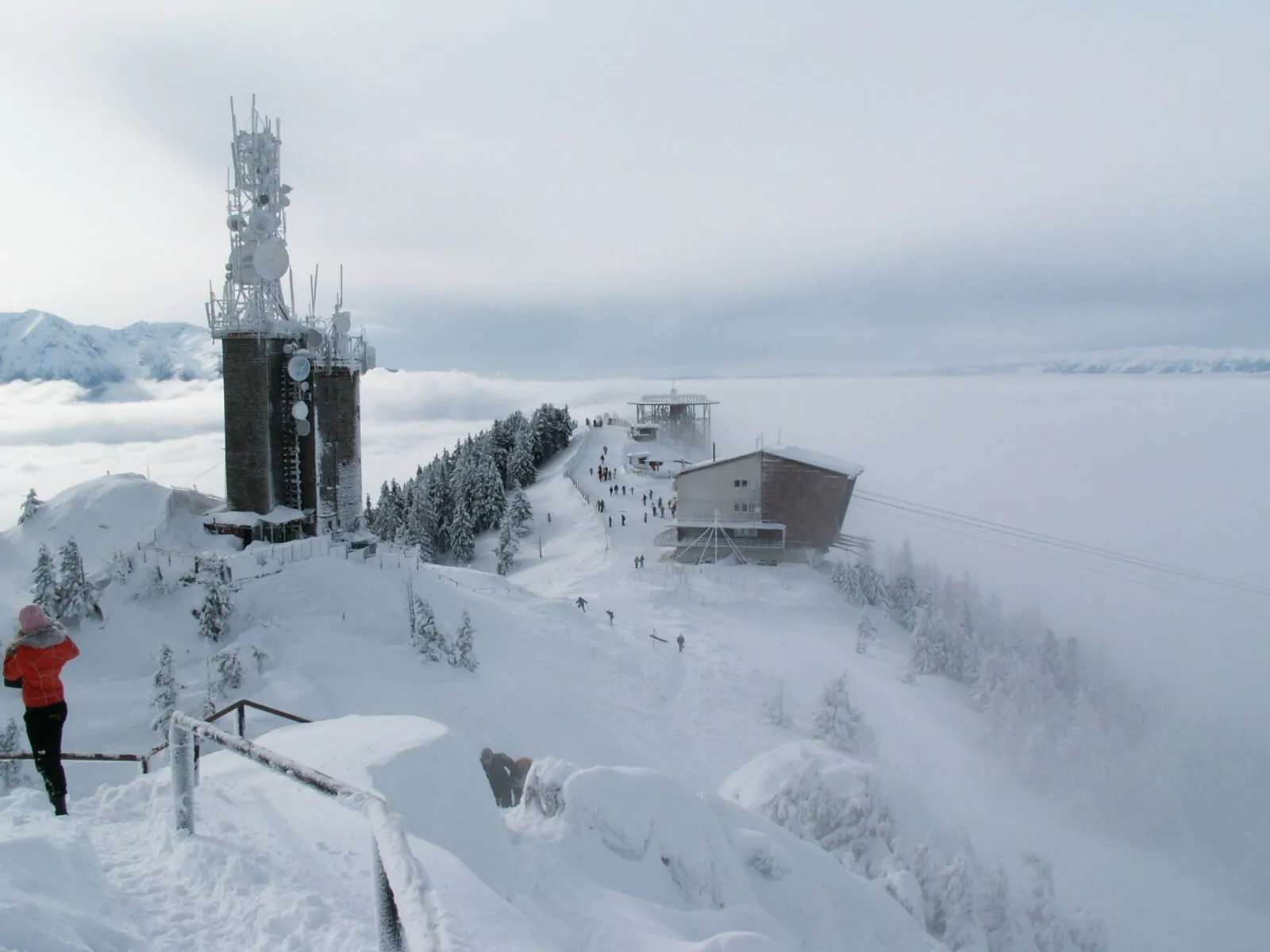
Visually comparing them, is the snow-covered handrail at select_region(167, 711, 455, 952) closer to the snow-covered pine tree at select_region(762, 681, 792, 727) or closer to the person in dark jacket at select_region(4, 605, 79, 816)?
the person in dark jacket at select_region(4, 605, 79, 816)

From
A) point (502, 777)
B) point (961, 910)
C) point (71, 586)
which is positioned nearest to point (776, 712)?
point (961, 910)

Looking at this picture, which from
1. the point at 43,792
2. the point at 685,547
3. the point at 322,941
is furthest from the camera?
the point at 685,547

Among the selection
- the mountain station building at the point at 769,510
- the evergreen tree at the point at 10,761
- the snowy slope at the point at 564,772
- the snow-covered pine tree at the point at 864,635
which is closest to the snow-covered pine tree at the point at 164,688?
the snowy slope at the point at 564,772

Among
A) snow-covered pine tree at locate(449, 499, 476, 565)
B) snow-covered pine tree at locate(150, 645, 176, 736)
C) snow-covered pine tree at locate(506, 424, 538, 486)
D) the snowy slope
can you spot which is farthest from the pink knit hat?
snow-covered pine tree at locate(506, 424, 538, 486)

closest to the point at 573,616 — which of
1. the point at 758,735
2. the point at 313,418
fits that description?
the point at 758,735

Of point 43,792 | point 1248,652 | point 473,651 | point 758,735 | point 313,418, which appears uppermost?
point 313,418

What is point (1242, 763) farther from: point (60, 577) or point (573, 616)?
point (60, 577)

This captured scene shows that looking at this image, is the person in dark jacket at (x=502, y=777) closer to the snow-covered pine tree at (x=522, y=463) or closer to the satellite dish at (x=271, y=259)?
the satellite dish at (x=271, y=259)
